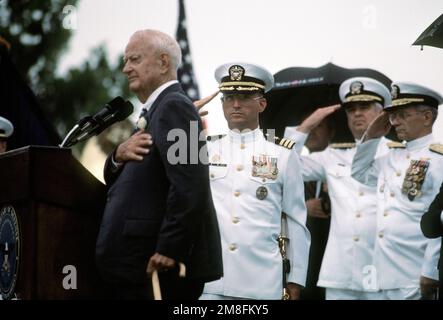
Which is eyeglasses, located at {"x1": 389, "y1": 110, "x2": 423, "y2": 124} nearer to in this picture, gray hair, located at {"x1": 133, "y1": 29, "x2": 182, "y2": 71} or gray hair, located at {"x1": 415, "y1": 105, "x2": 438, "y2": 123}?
gray hair, located at {"x1": 415, "y1": 105, "x2": 438, "y2": 123}

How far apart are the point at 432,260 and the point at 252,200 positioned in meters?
0.99

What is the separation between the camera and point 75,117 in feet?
43.5

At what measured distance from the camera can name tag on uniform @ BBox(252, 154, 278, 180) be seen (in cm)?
508

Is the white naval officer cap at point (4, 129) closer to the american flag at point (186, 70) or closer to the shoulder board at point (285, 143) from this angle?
the american flag at point (186, 70)

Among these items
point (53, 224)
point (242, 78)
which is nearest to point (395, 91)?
point (242, 78)

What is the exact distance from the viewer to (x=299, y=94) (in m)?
6.85

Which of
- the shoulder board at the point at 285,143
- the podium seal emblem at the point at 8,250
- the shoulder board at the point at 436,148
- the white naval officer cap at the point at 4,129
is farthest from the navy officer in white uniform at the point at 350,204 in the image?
the podium seal emblem at the point at 8,250

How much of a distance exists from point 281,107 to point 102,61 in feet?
21.2

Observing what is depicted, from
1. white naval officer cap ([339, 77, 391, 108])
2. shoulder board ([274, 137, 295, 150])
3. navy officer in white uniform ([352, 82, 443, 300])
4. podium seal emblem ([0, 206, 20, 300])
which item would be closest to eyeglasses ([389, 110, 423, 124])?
navy officer in white uniform ([352, 82, 443, 300])

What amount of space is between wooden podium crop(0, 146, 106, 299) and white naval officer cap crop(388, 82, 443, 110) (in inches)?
84.4

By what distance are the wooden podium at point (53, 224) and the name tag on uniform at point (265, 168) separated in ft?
3.73

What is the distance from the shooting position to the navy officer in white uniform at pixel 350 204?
6.00 meters

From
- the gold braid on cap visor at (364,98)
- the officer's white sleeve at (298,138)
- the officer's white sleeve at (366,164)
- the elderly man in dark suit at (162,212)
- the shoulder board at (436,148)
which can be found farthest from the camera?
the gold braid on cap visor at (364,98)

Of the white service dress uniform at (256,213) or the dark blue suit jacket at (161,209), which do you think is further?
the white service dress uniform at (256,213)
